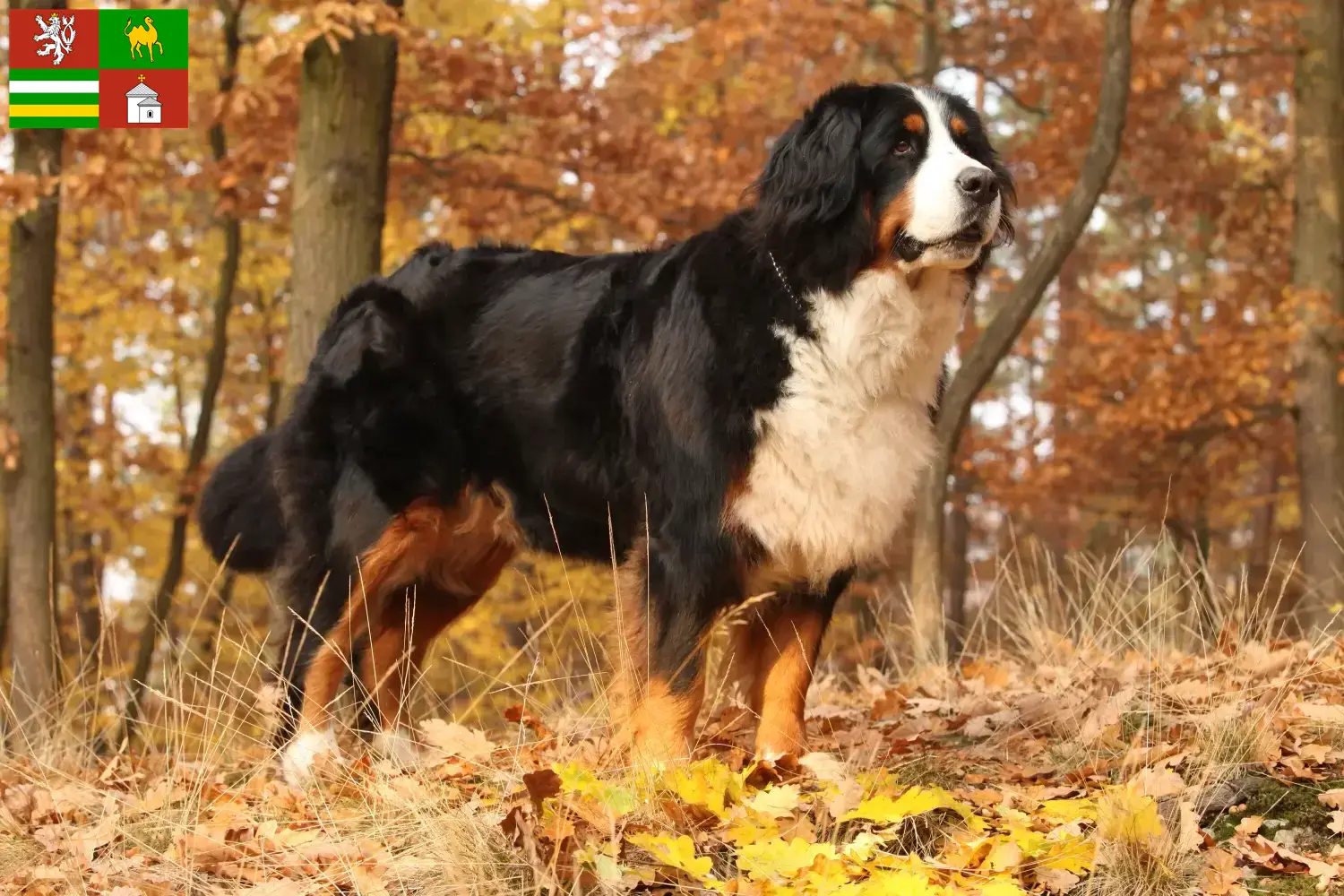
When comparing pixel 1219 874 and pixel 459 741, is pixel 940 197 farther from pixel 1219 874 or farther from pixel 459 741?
pixel 459 741

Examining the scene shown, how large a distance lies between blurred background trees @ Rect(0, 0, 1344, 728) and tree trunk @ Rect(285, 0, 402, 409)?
0.01 m

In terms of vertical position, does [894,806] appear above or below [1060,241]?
below

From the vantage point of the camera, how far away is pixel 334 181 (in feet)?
20.2

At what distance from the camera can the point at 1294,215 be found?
31.8 ft

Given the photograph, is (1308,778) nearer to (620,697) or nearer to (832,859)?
(832,859)

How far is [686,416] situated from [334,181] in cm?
320

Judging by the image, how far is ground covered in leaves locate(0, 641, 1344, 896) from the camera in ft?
8.83

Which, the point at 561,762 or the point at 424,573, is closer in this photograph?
the point at 561,762

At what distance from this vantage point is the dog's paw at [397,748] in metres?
3.52

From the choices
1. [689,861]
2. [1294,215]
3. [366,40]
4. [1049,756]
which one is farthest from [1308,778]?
[1294,215]

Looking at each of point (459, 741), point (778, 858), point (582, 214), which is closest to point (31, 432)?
point (582, 214)

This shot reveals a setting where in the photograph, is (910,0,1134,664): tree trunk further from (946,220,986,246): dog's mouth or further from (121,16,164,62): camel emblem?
(121,16,164,62): camel emblem

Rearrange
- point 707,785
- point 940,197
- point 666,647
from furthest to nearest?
point 666,647 → point 940,197 → point 707,785

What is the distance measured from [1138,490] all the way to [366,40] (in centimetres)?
883
